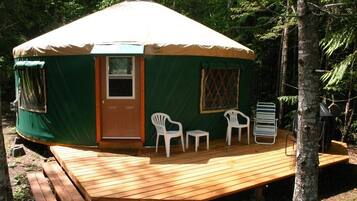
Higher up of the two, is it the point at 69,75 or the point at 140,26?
the point at 140,26

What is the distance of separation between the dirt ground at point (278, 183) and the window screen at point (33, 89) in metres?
0.95

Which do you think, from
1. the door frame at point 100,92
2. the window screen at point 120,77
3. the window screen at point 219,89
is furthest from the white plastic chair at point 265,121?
the window screen at point 120,77

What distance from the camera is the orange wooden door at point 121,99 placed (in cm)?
656

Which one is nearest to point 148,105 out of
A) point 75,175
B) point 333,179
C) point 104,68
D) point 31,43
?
point 104,68

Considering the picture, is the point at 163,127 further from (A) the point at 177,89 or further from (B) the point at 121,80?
(B) the point at 121,80

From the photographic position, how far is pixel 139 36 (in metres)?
6.47

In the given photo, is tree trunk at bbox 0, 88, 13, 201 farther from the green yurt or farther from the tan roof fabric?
the tan roof fabric

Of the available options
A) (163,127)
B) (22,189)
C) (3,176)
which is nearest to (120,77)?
(163,127)

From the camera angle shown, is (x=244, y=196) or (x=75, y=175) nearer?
(x=75, y=175)

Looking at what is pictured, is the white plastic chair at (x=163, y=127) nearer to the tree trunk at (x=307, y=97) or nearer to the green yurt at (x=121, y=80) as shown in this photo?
the green yurt at (x=121, y=80)

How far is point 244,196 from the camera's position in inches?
217

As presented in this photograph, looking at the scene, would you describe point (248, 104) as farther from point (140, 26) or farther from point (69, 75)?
point (69, 75)

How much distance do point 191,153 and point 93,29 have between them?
9.85ft

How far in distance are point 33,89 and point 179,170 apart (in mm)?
3719
